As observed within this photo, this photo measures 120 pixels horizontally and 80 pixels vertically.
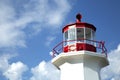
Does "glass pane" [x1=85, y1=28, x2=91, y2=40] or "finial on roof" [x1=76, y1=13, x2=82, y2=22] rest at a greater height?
"finial on roof" [x1=76, y1=13, x2=82, y2=22]

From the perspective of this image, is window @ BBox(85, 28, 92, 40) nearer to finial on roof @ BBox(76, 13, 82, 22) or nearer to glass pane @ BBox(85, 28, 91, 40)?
glass pane @ BBox(85, 28, 91, 40)

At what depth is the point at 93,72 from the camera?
19156mm

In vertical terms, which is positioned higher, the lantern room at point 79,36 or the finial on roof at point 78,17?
the finial on roof at point 78,17

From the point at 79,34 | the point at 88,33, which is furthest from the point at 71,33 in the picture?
the point at 88,33

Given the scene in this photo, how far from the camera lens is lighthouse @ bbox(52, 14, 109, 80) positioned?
18969 millimetres

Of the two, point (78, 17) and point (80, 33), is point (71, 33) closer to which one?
point (80, 33)

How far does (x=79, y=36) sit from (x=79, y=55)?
1470mm

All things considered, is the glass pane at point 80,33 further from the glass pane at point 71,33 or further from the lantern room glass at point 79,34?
the glass pane at point 71,33

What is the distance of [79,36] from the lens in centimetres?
2006

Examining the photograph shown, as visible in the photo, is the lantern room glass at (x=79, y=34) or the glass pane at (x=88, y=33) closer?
the lantern room glass at (x=79, y=34)

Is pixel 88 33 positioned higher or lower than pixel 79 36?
higher

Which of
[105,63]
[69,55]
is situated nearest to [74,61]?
[69,55]

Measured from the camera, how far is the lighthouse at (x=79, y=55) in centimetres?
1897

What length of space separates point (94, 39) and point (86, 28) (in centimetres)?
83
